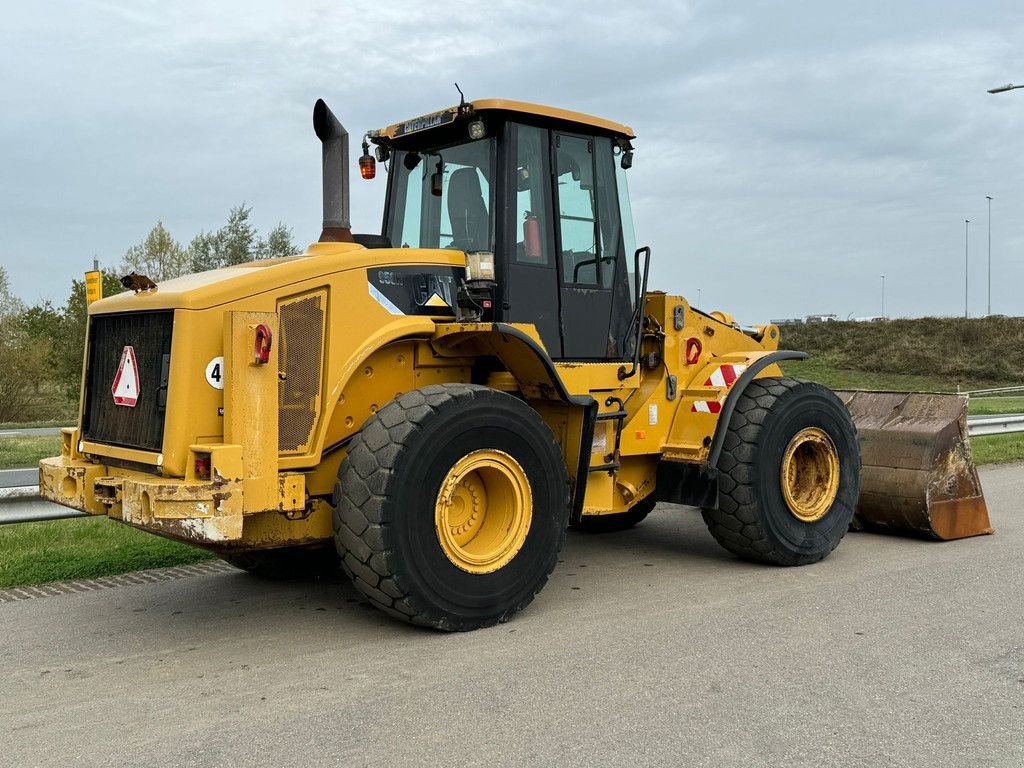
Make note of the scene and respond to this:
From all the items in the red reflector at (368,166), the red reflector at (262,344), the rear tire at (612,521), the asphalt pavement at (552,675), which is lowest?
the asphalt pavement at (552,675)

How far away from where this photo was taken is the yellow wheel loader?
4824 mm

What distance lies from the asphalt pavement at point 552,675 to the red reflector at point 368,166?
2.70 m

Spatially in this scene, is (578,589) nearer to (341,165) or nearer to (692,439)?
(692,439)

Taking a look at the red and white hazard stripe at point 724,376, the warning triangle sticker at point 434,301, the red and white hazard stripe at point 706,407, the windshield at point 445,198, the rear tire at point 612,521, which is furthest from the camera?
the rear tire at point 612,521

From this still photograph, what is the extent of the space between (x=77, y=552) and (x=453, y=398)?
3.40 m

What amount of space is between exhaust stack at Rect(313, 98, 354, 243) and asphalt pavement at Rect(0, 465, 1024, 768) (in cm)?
213

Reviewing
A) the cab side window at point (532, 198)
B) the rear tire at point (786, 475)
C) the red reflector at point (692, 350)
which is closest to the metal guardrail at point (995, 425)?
the rear tire at point (786, 475)

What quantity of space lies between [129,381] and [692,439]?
360 centimetres

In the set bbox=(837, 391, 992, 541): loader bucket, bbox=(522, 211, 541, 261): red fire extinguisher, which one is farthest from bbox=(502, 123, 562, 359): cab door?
bbox=(837, 391, 992, 541): loader bucket

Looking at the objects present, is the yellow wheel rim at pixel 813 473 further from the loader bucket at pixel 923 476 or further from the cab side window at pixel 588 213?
the cab side window at pixel 588 213

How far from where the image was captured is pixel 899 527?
772 centimetres

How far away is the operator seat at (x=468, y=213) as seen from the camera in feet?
19.8

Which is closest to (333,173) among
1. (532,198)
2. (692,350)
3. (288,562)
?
(532,198)

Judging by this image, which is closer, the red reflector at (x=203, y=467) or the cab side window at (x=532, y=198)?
the red reflector at (x=203, y=467)
